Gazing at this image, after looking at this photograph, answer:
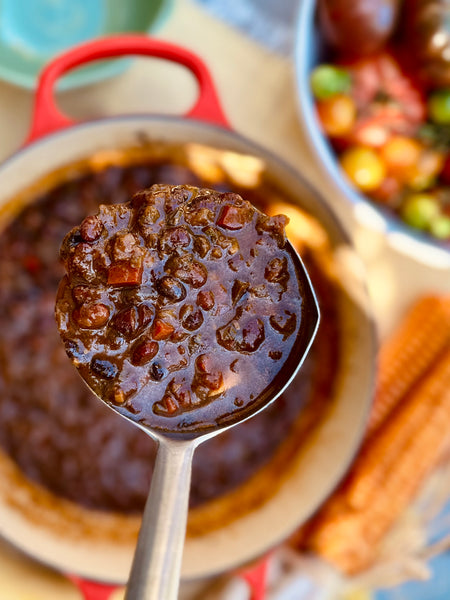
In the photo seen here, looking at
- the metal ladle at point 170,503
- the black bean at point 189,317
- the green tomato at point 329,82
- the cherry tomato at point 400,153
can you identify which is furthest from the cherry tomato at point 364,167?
the black bean at point 189,317

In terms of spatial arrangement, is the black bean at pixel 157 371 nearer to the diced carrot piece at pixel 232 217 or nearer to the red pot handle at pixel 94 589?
the diced carrot piece at pixel 232 217

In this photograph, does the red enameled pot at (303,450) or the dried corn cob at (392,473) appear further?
the dried corn cob at (392,473)

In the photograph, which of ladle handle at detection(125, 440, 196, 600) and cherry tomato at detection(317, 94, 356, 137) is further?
cherry tomato at detection(317, 94, 356, 137)

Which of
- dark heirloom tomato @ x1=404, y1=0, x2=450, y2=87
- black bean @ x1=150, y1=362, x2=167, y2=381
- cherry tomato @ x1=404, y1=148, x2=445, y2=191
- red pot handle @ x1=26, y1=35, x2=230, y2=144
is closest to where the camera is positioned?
black bean @ x1=150, y1=362, x2=167, y2=381

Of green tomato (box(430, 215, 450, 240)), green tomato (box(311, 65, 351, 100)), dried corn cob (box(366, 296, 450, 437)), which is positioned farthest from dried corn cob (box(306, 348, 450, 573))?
green tomato (box(311, 65, 351, 100))

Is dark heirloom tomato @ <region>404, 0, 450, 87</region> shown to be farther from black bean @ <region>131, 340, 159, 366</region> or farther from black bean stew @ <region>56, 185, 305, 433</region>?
black bean @ <region>131, 340, 159, 366</region>

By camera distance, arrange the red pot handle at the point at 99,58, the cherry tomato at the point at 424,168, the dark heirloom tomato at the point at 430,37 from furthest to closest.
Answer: the cherry tomato at the point at 424,168 < the dark heirloom tomato at the point at 430,37 < the red pot handle at the point at 99,58
